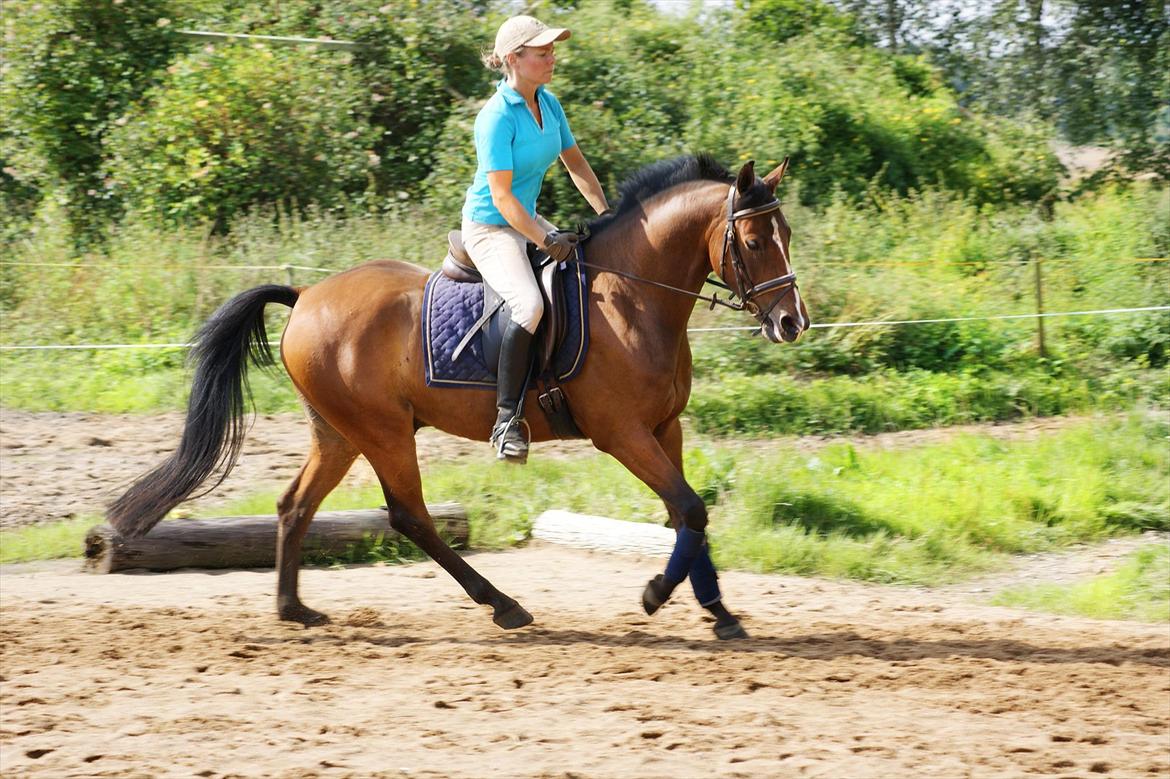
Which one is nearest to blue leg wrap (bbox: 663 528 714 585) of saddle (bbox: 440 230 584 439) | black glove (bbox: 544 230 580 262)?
saddle (bbox: 440 230 584 439)

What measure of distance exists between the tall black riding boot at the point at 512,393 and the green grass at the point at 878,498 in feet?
7.63

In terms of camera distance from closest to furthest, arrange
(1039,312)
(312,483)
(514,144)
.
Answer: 1. (514,144)
2. (312,483)
3. (1039,312)

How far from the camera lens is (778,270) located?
5.91 metres

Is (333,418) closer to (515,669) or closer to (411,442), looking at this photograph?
(411,442)

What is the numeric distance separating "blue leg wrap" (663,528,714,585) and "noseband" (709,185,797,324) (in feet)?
3.55

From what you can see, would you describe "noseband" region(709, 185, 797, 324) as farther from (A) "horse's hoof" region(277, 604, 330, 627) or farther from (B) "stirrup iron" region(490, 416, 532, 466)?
(A) "horse's hoof" region(277, 604, 330, 627)

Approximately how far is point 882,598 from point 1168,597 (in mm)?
1533

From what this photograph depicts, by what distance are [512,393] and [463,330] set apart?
44 cm

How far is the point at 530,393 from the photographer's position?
250 inches

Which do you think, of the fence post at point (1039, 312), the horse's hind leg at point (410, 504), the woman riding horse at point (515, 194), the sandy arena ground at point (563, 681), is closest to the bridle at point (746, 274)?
the woman riding horse at point (515, 194)

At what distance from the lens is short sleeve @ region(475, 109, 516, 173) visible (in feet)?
19.6

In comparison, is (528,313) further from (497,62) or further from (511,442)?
(497,62)

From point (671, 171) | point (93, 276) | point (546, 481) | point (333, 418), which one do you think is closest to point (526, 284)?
point (671, 171)

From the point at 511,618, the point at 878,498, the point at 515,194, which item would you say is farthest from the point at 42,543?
the point at 878,498
